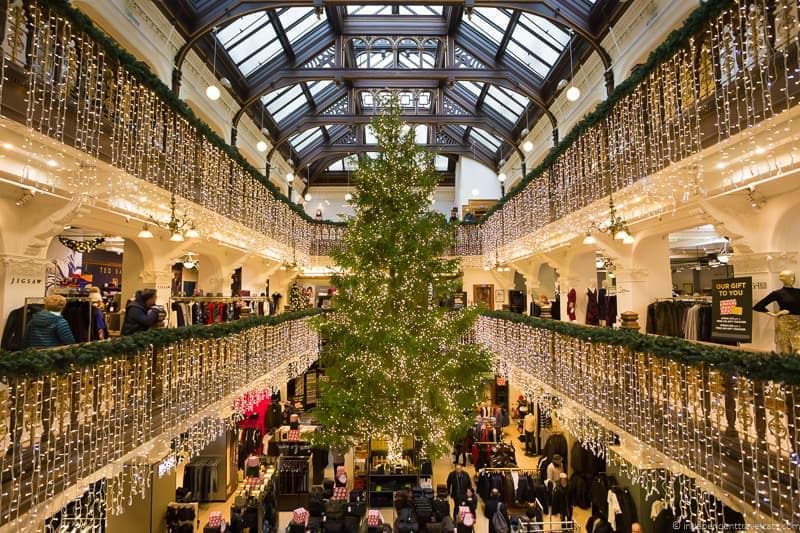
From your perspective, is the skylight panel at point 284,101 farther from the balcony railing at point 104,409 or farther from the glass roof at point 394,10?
the balcony railing at point 104,409

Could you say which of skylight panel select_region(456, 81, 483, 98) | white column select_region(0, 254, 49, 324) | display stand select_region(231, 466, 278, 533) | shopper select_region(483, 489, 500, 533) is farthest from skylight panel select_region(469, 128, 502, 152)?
white column select_region(0, 254, 49, 324)

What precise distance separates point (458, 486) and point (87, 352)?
911 cm

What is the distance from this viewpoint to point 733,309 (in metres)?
5.39

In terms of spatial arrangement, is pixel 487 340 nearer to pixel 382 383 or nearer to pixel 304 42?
pixel 382 383

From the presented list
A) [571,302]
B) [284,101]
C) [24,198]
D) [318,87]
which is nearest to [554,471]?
[571,302]

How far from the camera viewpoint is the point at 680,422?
5062 millimetres

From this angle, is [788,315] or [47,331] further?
[788,315]

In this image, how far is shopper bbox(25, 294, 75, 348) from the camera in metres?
4.82

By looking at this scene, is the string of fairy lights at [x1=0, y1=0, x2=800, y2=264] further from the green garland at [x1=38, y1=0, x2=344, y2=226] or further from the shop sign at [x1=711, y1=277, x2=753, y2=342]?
the shop sign at [x1=711, y1=277, x2=753, y2=342]

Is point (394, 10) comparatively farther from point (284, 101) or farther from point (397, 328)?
point (397, 328)

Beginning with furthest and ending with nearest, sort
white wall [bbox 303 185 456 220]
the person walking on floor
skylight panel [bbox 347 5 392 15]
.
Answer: white wall [bbox 303 185 456 220] → skylight panel [bbox 347 5 392 15] → the person walking on floor

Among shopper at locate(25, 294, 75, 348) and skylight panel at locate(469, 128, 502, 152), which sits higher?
skylight panel at locate(469, 128, 502, 152)

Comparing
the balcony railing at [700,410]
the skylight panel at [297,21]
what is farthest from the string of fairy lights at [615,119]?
the skylight panel at [297,21]

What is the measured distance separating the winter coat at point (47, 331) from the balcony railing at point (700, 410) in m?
6.54
